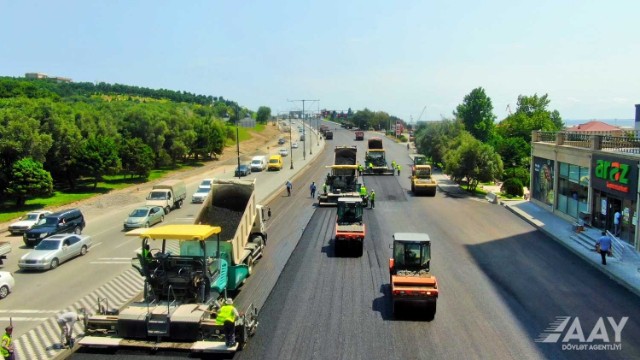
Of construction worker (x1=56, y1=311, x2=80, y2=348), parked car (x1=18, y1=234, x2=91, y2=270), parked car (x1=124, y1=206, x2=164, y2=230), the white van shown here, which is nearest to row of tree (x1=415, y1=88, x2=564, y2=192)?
the white van

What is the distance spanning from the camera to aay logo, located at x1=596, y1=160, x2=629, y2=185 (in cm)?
2659

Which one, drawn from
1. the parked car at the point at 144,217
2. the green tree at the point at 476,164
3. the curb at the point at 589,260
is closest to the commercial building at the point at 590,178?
the curb at the point at 589,260

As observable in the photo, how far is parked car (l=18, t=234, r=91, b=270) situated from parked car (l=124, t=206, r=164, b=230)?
5653 millimetres

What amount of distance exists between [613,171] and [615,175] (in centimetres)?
32

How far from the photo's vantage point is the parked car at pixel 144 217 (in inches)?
1324

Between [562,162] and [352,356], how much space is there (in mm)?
27209

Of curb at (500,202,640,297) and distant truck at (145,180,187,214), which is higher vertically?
distant truck at (145,180,187,214)

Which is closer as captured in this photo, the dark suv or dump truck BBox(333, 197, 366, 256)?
dump truck BBox(333, 197, 366, 256)

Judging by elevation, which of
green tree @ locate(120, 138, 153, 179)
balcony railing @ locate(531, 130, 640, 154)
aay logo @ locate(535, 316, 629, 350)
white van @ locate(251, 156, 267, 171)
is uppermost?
balcony railing @ locate(531, 130, 640, 154)

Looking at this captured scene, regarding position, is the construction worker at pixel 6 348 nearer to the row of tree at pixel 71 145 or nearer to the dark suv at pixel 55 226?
the dark suv at pixel 55 226

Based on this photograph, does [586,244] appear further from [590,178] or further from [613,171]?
[590,178]

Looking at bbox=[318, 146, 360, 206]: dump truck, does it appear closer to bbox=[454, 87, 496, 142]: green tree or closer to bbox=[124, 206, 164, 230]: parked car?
bbox=[124, 206, 164, 230]: parked car

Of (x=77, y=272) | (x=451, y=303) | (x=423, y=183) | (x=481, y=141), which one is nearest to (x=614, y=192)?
(x=451, y=303)

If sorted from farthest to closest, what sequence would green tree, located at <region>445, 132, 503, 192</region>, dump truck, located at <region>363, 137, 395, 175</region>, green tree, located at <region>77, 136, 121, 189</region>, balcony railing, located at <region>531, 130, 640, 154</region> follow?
1. dump truck, located at <region>363, 137, 395, 175</region>
2. green tree, located at <region>77, 136, 121, 189</region>
3. green tree, located at <region>445, 132, 503, 192</region>
4. balcony railing, located at <region>531, 130, 640, 154</region>
